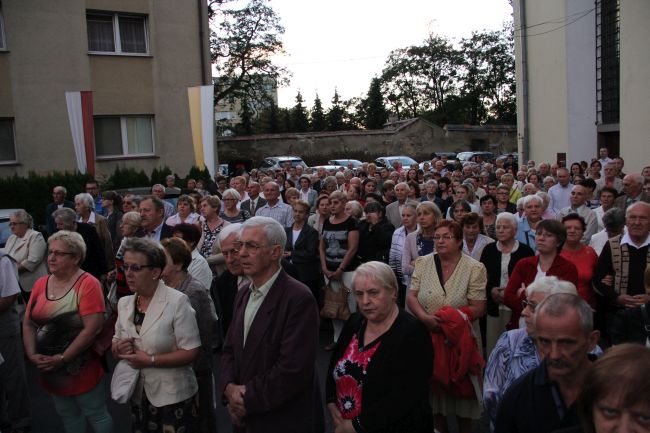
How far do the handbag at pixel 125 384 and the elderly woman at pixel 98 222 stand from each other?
3972 mm

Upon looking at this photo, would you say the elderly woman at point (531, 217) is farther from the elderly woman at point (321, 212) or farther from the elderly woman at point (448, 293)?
the elderly woman at point (321, 212)

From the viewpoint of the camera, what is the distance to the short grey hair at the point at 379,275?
354 cm

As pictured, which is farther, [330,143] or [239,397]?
[330,143]

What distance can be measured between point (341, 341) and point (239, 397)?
70 centimetres

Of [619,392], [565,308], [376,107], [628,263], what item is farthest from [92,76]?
[376,107]

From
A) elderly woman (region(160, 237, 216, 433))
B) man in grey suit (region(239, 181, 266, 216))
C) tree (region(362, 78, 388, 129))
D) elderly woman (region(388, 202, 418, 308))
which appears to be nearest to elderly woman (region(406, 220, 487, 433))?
elderly woman (region(160, 237, 216, 433))

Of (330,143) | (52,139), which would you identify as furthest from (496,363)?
(330,143)

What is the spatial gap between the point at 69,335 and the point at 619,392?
3.80 metres

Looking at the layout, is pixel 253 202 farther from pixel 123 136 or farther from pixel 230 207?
pixel 123 136

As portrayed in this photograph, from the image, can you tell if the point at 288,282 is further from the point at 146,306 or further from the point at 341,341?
the point at 146,306

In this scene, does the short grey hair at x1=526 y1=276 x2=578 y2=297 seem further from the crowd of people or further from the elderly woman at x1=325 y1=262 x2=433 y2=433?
the elderly woman at x1=325 y1=262 x2=433 y2=433

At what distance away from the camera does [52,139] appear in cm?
1712

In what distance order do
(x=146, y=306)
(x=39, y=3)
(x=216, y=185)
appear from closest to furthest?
1. (x=146, y=306)
2. (x=216, y=185)
3. (x=39, y=3)

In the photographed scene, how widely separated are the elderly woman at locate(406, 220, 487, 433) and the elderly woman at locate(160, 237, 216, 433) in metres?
1.63
